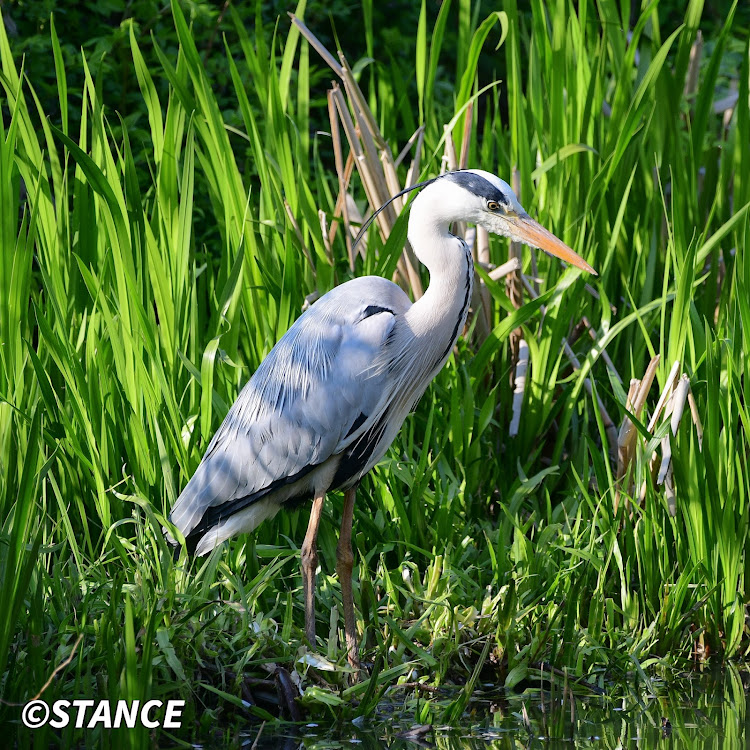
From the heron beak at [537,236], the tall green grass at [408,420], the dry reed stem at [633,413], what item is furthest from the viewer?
the dry reed stem at [633,413]

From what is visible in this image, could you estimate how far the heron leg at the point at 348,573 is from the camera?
2639 millimetres

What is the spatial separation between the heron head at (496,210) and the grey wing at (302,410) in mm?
350

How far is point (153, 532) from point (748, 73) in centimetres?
240

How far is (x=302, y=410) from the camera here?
9.27ft

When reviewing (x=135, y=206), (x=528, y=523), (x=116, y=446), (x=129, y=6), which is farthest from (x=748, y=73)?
(x=129, y=6)

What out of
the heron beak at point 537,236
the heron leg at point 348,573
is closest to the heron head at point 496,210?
the heron beak at point 537,236

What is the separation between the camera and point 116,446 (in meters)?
2.94

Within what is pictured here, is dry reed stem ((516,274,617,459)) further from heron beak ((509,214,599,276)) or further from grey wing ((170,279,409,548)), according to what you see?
grey wing ((170,279,409,548))

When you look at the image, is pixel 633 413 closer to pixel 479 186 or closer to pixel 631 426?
pixel 631 426

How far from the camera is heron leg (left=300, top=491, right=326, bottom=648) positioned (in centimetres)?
268

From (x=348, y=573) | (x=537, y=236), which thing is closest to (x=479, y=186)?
(x=537, y=236)

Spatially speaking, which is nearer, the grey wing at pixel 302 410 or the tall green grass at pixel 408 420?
the tall green grass at pixel 408 420

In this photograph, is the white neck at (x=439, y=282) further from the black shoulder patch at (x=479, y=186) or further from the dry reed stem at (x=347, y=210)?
A: the dry reed stem at (x=347, y=210)

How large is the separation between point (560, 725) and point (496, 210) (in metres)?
1.32
